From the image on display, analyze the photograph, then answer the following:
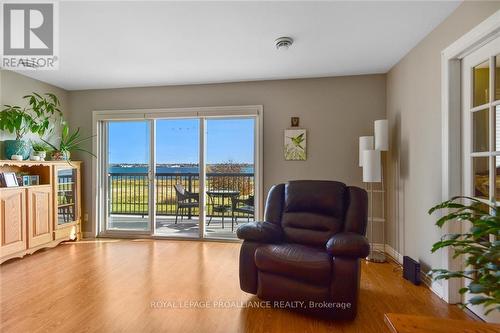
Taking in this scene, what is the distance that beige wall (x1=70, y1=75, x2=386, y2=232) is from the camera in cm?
349

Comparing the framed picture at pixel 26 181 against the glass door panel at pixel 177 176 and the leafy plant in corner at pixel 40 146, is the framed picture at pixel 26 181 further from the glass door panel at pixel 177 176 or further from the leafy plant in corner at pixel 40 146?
the glass door panel at pixel 177 176

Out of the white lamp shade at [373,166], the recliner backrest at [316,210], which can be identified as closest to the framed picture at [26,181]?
the recliner backrest at [316,210]

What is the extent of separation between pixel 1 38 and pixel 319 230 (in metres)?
3.50

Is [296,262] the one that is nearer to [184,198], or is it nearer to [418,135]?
[418,135]

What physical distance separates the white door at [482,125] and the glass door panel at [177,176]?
314 cm

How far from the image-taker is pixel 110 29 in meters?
2.31

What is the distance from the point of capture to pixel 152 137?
4023mm

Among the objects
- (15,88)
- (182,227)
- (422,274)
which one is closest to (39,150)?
(15,88)

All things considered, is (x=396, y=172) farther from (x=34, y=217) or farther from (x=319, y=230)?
(x=34, y=217)

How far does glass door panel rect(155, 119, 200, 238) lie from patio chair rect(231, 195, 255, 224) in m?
0.60

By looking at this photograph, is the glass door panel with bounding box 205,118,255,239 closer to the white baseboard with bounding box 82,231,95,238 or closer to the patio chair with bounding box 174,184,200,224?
the patio chair with bounding box 174,184,200,224

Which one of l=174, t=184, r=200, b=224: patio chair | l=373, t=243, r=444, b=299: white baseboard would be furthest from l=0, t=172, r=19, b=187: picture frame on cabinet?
l=373, t=243, r=444, b=299: white baseboard

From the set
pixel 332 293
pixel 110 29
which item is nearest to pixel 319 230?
pixel 332 293

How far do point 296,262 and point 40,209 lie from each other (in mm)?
3342
